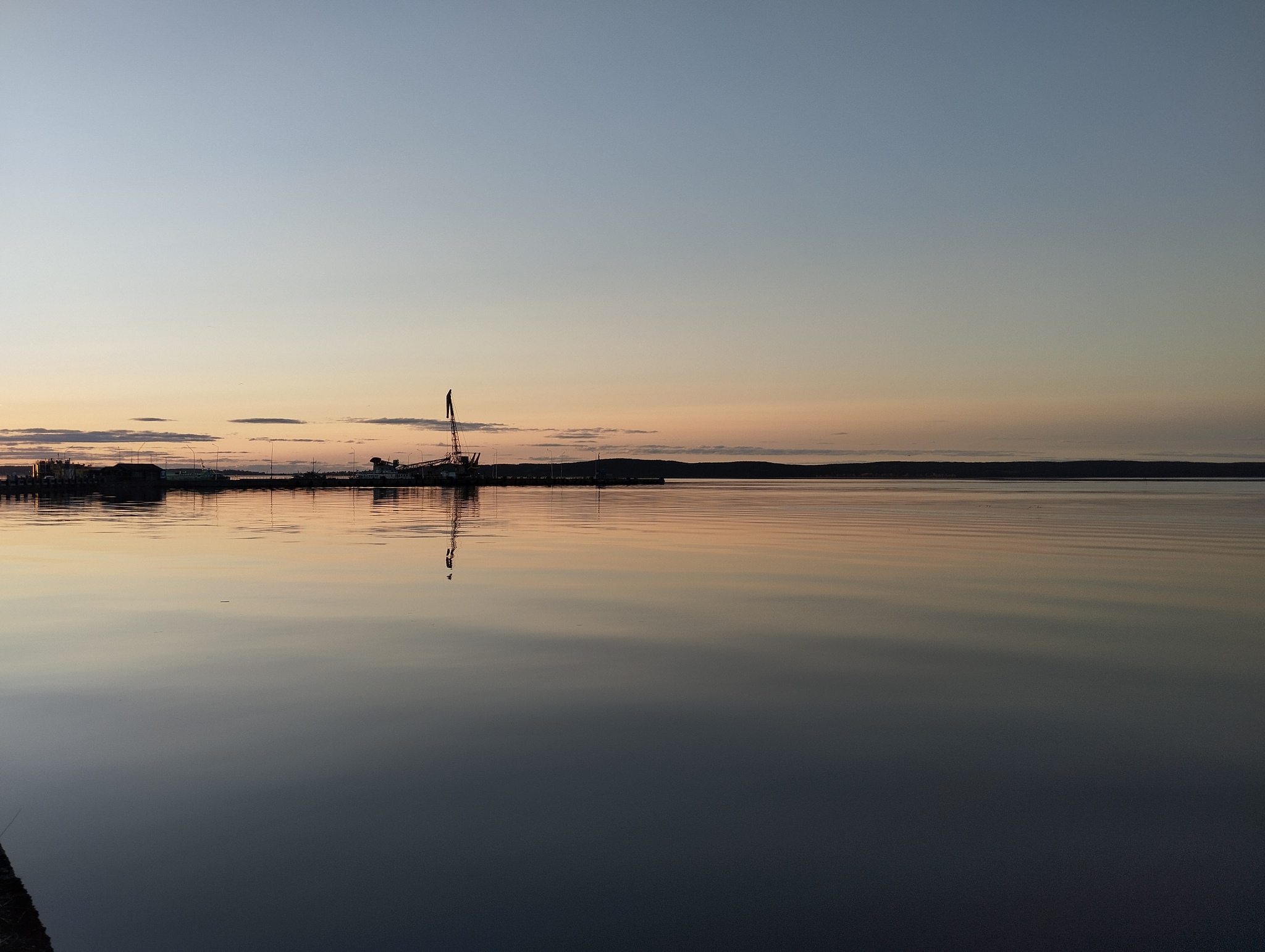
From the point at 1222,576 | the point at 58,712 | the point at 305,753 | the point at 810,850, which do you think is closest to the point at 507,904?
the point at 810,850

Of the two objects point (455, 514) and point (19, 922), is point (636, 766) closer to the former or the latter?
point (19, 922)

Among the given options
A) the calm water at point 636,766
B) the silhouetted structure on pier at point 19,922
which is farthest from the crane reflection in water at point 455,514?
the silhouetted structure on pier at point 19,922

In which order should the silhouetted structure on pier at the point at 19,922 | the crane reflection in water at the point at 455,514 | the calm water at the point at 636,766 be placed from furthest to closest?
1. the crane reflection in water at the point at 455,514
2. the calm water at the point at 636,766
3. the silhouetted structure on pier at the point at 19,922

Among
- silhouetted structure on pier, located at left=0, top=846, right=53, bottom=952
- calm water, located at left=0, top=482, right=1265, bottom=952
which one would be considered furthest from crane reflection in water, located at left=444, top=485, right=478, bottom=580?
silhouetted structure on pier, located at left=0, top=846, right=53, bottom=952

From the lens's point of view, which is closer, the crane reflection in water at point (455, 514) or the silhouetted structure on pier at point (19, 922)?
the silhouetted structure on pier at point (19, 922)

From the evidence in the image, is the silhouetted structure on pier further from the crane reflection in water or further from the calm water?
the crane reflection in water

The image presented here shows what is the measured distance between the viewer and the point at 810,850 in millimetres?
7742

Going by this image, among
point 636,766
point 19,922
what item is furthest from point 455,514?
point 19,922

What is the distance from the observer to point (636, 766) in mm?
9883

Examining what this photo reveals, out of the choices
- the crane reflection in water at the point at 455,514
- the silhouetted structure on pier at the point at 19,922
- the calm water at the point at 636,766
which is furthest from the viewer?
the crane reflection in water at the point at 455,514

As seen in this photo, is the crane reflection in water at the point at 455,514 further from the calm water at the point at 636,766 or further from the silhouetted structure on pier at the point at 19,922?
the silhouetted structure on pier at the point at 19,922

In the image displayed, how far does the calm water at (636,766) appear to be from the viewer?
6.74 m

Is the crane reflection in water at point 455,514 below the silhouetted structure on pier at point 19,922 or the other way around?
below

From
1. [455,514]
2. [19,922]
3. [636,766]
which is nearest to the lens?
[19,922]
